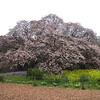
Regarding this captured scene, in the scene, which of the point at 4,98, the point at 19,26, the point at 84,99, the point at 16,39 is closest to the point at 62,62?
the point at 84,99

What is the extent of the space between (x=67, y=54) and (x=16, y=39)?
7.81 metres

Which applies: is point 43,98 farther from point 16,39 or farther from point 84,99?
point 16,39

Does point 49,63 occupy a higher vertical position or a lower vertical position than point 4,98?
higher

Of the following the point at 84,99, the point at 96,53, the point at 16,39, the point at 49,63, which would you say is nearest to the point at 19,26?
the point at 16,39

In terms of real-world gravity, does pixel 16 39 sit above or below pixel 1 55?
above

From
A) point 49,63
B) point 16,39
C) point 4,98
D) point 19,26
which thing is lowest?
point 4,98

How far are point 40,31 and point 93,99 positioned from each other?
8.88 m

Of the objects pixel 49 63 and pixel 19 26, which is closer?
pixel 49 63

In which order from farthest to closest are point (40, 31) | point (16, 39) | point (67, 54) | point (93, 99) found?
1. point (16, 39)
2. point (40, 31)
3. point (67, 54)
4. point (93, 99)

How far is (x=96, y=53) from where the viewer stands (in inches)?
625

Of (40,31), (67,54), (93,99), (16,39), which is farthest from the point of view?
(16,39)

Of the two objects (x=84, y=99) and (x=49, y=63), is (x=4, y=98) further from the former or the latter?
(x=49, y=63)

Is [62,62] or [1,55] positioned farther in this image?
[1,55]

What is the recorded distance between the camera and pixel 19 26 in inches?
709
